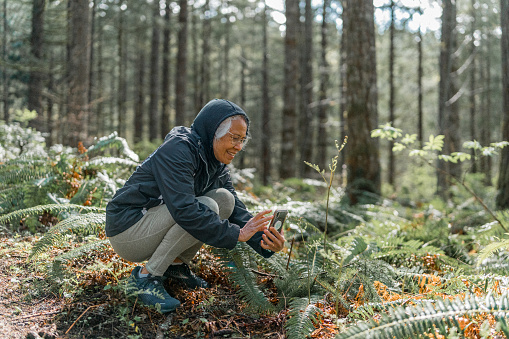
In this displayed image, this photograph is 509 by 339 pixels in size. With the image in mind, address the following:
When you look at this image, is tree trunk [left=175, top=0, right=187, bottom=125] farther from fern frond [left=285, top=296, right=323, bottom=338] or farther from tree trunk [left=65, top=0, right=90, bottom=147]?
fern frond [left=285, top=296, right=323, bottom=338]

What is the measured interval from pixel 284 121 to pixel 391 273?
30.9ft

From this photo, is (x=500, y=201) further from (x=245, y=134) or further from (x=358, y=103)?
(x=245, y=134)

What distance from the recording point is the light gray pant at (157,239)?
2.78 meters

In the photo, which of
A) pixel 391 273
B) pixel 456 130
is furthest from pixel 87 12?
pixel 456 130

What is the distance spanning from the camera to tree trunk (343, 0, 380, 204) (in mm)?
7066

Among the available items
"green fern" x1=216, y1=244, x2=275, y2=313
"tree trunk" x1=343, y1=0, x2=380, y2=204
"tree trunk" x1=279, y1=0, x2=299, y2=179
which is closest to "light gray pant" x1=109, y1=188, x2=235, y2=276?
"green fern" x1=216, y1=244, x2=275, y2=313

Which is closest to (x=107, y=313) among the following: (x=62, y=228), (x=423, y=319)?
(x=62, y=228)

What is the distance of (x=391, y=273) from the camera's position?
317cm

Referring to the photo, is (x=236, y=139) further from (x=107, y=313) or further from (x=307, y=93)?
(x=307, y=93)

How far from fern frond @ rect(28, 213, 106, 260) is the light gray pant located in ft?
1.27

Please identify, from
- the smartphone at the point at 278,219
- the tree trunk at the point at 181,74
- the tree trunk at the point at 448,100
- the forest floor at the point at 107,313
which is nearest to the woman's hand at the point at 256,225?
the smartphone at the point at 278,219

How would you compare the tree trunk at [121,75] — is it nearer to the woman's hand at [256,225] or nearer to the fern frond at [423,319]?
the woman's hand at [256,225]

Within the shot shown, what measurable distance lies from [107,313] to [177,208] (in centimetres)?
90

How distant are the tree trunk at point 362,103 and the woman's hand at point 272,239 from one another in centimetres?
454
